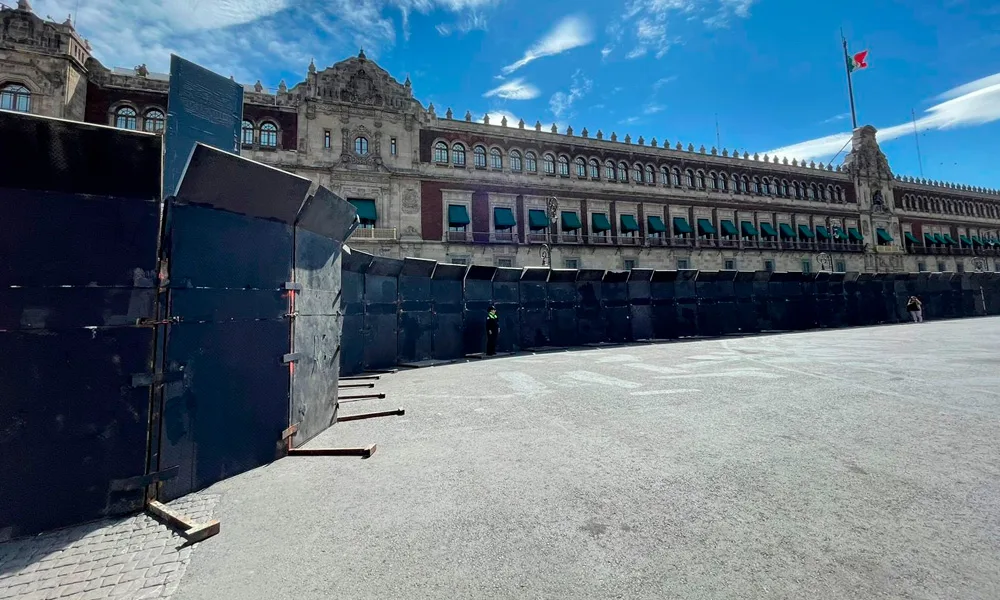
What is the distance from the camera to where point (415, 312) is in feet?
41.7

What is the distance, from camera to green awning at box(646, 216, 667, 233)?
37.6m

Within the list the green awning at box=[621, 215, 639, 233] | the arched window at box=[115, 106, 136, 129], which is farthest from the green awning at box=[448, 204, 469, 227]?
the arched window at box=[115, 106, 136, 129]

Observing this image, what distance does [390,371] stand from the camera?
36.3 ft

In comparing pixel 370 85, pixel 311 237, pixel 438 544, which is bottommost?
pixel 438 544

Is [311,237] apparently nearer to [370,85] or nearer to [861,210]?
[370,85]

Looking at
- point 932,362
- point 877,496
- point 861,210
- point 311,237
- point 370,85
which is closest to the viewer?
point 877,496

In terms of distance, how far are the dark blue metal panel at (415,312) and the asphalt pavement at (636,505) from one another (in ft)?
20.5

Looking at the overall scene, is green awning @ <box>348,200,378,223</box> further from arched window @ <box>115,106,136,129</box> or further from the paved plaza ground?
the paved plaza ground

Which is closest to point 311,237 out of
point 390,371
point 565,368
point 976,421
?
point 390,371

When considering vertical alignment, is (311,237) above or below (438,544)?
above

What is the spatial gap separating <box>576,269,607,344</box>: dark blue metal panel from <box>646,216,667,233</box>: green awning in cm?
2306

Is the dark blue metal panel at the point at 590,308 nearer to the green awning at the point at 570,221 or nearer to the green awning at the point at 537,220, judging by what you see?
the green awning at the point at 537,220

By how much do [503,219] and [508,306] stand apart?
18.9 metres

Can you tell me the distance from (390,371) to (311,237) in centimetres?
646
